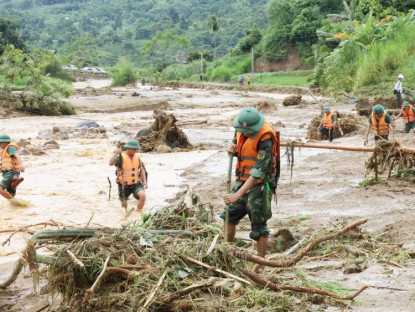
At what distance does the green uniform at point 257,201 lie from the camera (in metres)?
5.57

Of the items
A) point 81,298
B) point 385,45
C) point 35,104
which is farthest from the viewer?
point 35,104

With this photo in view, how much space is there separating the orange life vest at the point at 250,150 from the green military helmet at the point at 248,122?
0.34ft

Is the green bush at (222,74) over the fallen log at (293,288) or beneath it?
over

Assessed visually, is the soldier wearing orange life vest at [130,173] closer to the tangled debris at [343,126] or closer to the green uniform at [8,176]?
the green uniform at [8,176]

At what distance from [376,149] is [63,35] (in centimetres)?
11972

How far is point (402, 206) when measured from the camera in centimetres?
819

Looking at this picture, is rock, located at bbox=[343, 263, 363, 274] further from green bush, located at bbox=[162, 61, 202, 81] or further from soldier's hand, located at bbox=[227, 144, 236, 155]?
green bush, located at bbox=[162, 61, 202, 81]

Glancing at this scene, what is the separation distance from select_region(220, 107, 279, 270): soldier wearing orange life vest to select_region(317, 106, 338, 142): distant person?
36.4ft

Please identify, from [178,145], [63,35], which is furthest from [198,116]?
[63,35]

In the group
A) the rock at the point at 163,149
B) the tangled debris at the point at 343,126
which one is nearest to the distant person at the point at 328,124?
the tangled debris at the point at 343,126

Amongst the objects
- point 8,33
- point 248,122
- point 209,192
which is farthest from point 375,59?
point 8,33

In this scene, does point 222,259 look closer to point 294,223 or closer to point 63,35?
point 294,223

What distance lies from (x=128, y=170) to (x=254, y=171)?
402 cm

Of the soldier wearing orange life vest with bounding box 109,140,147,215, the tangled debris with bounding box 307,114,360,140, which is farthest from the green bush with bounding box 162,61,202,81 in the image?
the soldier wearing orange life vest with bounding box 109,140,147,215
